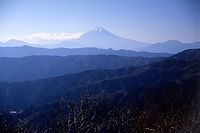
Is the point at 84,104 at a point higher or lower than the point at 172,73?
higher

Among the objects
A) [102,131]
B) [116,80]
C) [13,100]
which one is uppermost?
[102,131]

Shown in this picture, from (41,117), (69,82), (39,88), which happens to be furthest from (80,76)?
(41,117)

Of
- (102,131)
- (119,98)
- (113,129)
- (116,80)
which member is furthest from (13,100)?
(113,129)

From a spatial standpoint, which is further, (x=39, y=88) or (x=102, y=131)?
(x=39, y=88)

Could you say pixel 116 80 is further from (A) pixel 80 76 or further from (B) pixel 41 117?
(B) pixel 41 117

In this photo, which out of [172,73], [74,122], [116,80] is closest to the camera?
[74,122]

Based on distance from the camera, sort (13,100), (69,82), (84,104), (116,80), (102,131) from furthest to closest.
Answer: (69,82) < (13,100) < (116,80) < (102,131) < (84,104)

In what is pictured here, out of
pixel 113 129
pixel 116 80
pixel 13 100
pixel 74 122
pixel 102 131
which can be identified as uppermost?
pixel 74 122

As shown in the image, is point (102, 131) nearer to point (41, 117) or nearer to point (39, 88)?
point (41, 117)

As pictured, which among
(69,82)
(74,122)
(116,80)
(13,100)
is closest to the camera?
(74,122)

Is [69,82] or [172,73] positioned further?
[69,82]
